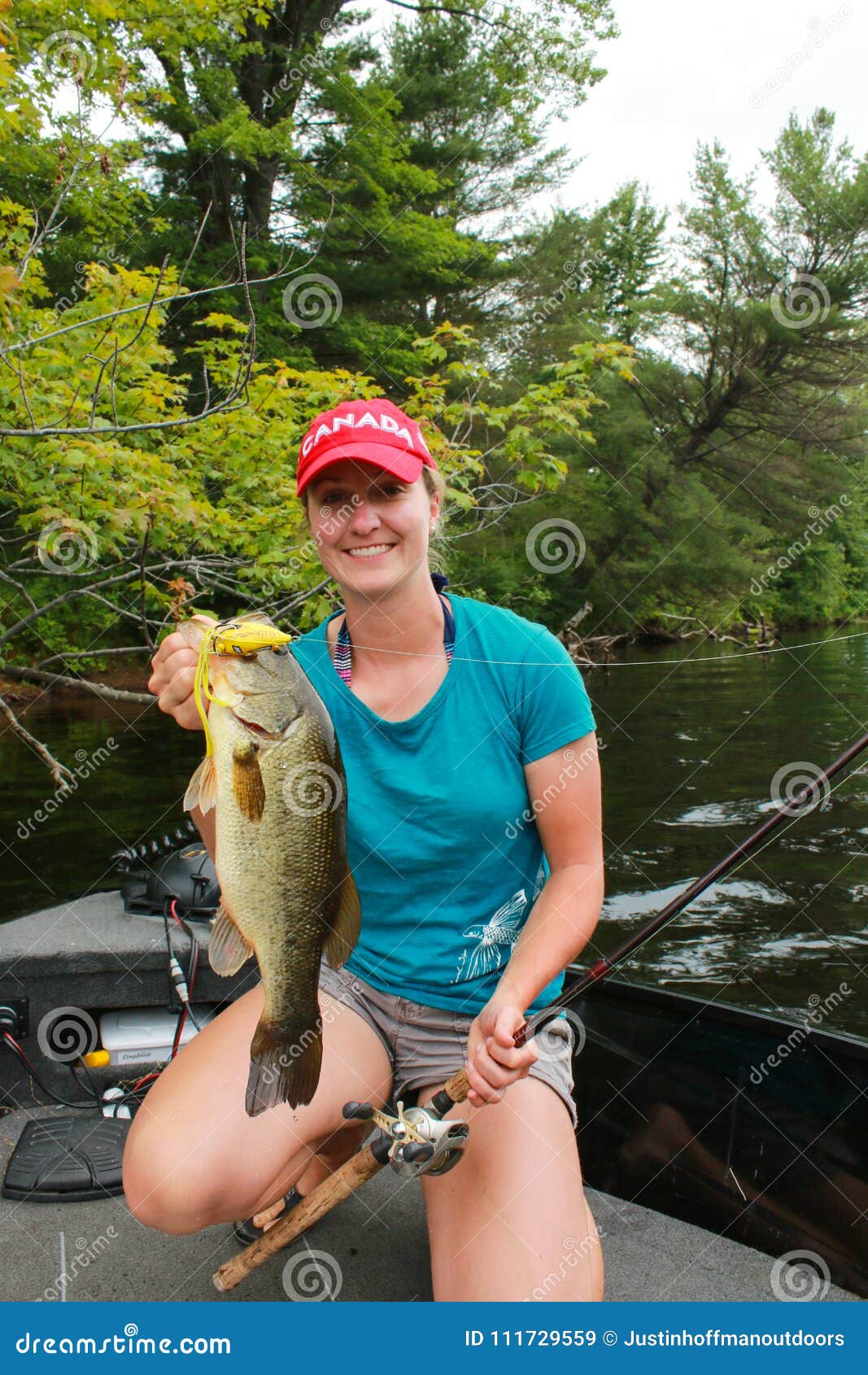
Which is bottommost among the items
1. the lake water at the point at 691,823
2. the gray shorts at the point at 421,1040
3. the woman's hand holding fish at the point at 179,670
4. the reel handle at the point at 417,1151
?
the lake water at the point at 691,823

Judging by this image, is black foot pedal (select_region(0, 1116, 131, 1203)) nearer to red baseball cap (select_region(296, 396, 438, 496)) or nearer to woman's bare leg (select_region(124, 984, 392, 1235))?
woman's bare leg (select_region(124, 984, 392, 1235))

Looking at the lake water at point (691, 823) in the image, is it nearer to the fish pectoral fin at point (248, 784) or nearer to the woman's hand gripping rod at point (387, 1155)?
the fish pectoral fin at point (248, 784)

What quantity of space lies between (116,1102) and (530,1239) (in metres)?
2.25

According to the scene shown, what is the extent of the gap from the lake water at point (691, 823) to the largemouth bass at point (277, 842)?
97 centimetres

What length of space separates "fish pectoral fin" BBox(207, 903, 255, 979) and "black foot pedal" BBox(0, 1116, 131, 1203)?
52.5 inches

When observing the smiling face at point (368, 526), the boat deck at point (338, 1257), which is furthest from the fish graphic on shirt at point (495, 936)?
the boat deck at point (338, 1257)

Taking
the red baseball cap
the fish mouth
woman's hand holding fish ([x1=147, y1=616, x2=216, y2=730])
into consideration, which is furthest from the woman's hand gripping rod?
the red baseball cap

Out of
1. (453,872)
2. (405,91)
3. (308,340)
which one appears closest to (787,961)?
(453,872)

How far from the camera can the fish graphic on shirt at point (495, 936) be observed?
98.3 inches

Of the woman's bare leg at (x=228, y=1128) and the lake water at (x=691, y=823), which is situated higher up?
the woman's bare leg at (x=228, y=1128)

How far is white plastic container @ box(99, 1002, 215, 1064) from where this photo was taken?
12.8 feet

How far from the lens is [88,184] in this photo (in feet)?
37.9

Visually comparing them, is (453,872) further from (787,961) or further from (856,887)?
(856,887)

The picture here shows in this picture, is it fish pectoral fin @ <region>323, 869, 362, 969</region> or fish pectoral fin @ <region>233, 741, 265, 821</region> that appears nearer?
fish pectoral fin @ <region>233, 741, 265, 821</region>
